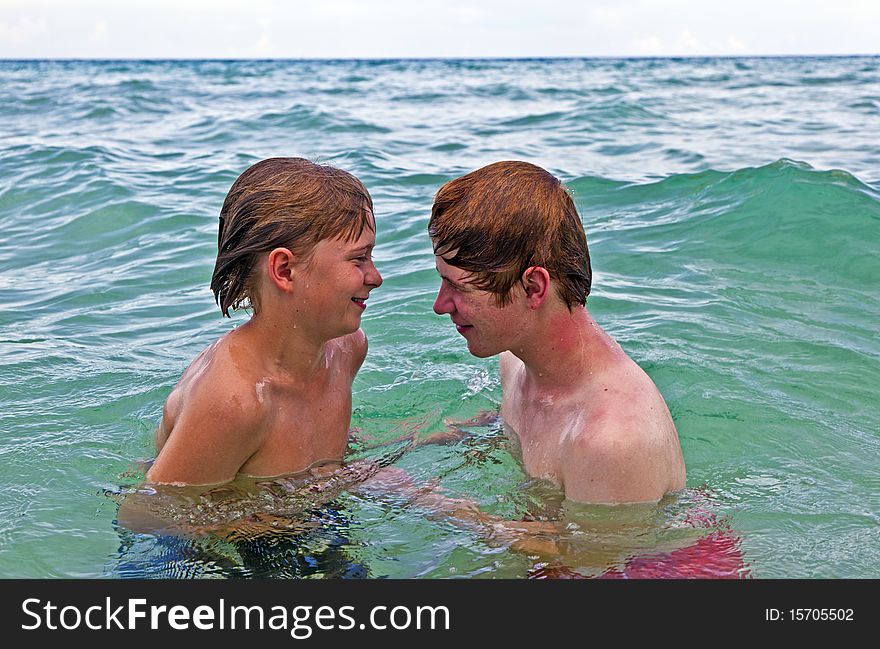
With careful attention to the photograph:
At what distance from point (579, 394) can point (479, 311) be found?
0.46 m

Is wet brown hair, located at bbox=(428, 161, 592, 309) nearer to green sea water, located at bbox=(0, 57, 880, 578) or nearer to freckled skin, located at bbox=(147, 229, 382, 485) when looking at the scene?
freckled skin, located at bbox=(147, 229, 382, 485)

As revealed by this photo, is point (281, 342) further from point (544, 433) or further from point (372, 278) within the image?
point (544, 433)

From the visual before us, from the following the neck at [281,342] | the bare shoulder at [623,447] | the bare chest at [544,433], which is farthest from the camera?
the neck at [281,342]

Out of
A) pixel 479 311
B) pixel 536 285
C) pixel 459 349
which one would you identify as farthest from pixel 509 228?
pixel 459 349

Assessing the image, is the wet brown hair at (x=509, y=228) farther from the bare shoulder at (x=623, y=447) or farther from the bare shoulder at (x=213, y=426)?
the bare shoulder at (x=213, y=426)

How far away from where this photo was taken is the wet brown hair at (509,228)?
320 cm

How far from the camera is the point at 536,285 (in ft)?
10.7

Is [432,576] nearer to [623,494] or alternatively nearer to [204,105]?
[623,494]

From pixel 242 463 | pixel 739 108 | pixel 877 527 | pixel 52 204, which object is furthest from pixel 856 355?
pixel 739 108

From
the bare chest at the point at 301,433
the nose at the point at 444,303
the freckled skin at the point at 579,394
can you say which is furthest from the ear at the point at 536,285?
the bare chest at the point at 301,433

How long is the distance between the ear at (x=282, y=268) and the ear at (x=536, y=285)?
0.83 meters

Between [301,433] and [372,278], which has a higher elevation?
[372,278]

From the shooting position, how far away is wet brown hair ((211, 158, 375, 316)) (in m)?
3.40

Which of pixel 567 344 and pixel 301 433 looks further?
pixel 301 433
